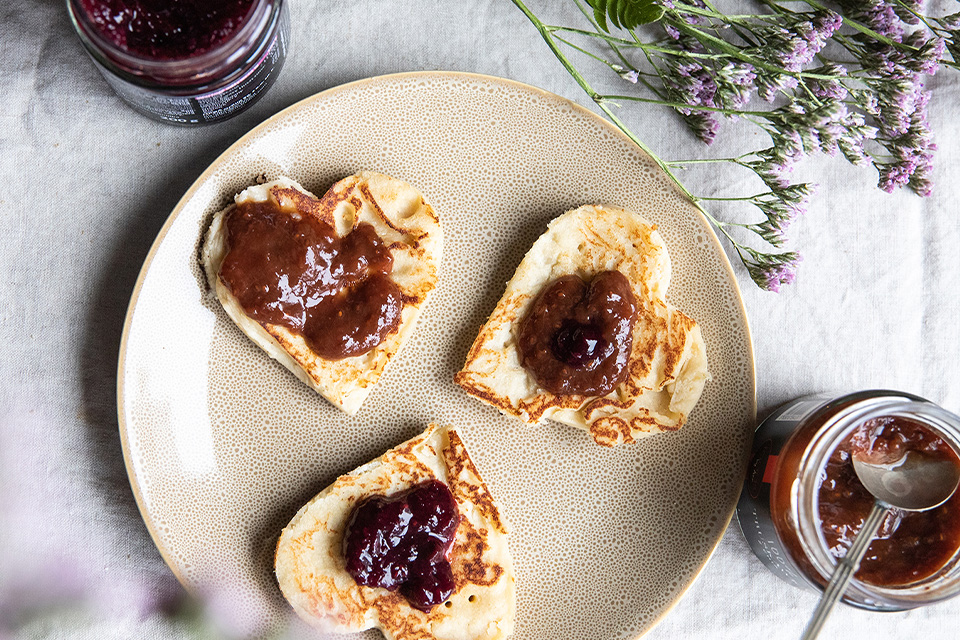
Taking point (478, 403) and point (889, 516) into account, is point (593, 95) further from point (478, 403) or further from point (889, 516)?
point (889, 516)

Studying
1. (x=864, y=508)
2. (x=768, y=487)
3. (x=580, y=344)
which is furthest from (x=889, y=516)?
(x=580, y=344)

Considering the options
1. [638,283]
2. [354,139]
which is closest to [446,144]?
[354,139]

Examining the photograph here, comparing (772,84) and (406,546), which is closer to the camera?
(772,84)

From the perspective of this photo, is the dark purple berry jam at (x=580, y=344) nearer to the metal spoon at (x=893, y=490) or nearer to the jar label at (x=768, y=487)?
the jar label at (x=768, y=487)

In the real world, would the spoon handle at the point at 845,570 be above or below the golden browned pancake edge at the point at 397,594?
above

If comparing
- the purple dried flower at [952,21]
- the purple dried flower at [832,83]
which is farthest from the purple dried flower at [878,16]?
the purple dried flower at [832,83]

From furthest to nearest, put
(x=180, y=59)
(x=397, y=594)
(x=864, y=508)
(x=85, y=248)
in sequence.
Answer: (x=85, y=248), (x=397, y=594), (x=864, y=508), (x=180, y=59)
